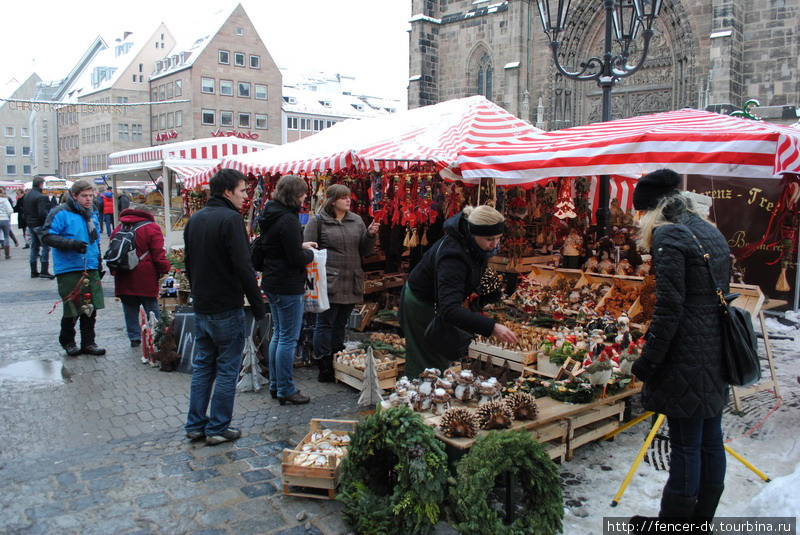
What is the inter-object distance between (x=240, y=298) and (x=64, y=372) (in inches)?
115

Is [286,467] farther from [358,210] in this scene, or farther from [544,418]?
[358,210]

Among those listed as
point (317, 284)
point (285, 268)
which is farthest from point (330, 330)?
point (285, 268)

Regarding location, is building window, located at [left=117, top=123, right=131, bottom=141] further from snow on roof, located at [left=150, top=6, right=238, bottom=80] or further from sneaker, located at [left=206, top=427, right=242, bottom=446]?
sneaker, located at [left=206, top=427, right=242, bottom=446]

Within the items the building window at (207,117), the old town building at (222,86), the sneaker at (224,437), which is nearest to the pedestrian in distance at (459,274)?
the sneaker at (224,437)

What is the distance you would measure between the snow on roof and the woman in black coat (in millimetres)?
52436

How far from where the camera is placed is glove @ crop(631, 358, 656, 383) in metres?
2.76

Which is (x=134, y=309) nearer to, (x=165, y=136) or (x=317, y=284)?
(x=317, y=284)

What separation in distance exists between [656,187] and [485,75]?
23188mm

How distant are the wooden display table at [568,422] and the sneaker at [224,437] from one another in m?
1.46

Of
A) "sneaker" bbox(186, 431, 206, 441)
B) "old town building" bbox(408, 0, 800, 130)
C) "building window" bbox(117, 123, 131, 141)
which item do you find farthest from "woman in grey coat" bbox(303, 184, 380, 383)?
"building window" bbox(117, 123, 131, 141)

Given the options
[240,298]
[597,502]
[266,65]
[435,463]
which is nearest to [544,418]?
[597,502]

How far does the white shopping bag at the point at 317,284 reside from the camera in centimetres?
528

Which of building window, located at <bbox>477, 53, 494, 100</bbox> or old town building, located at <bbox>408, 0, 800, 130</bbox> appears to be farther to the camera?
building window, located at <bbox>477, 53, 494, 100</bbox>

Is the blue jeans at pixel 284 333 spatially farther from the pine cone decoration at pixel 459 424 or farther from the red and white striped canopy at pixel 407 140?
the red and white striped canopy at pixel 407 140
